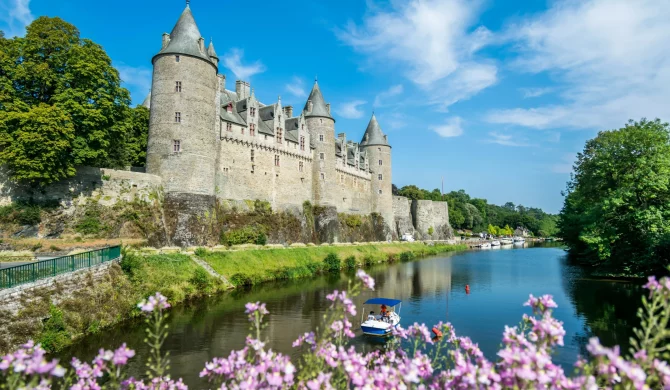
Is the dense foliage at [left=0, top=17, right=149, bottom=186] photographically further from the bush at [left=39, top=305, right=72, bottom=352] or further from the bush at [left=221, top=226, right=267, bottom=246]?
the bush at [left=39, top=305, right=72, bottom=352]

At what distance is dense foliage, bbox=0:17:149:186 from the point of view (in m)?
25.3

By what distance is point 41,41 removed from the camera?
27609 millimetres

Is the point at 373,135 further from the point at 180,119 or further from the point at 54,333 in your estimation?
the point at 54,333

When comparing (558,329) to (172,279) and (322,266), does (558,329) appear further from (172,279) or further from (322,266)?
(322,266)

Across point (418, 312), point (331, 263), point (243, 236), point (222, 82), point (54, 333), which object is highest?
point (222, 82)

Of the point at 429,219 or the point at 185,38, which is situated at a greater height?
the point at 185,38

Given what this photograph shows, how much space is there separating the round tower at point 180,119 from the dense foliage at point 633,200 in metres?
32.3

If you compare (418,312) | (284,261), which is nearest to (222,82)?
(284,261)

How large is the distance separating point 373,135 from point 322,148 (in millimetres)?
18816

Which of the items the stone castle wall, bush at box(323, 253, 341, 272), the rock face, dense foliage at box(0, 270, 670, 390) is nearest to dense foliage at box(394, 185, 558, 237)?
the rock face

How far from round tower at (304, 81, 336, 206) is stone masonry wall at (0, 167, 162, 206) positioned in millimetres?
23343

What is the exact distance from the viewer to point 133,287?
71.5 feet

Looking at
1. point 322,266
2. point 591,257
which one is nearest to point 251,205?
point 322,266

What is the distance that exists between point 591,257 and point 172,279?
4088 cm
